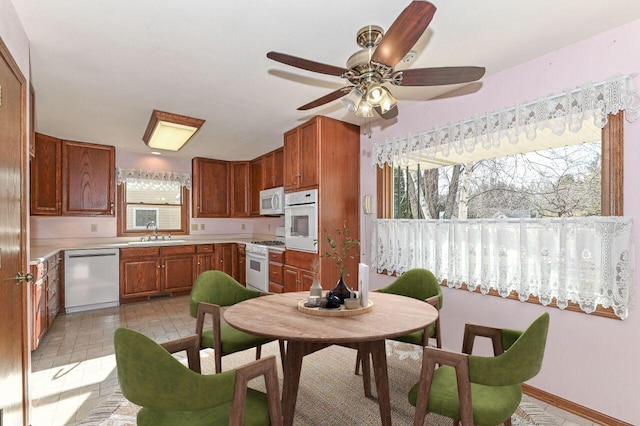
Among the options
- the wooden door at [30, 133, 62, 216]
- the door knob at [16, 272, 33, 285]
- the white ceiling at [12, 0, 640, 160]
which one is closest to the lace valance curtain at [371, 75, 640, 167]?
the white ceiling at [12, 0, 640, 160]

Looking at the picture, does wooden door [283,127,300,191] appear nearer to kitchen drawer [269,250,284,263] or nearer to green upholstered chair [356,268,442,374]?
kitchen drawer [269,250,284,263]

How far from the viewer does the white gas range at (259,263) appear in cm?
448

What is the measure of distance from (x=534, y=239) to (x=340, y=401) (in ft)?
5.58

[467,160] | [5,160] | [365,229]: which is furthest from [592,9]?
[5,160]

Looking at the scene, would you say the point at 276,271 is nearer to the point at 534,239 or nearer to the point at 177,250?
the point at 177,250

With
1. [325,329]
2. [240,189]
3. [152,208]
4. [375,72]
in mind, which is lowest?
[325,329]

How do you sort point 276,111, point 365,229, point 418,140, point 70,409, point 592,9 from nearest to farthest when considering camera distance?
1. point 592,9
2. point 70,409
3. point 418,140
4. point 276,111
5. point 365,229

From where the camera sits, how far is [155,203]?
5418mm

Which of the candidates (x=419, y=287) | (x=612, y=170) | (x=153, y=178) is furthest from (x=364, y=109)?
(x=153, y=178)

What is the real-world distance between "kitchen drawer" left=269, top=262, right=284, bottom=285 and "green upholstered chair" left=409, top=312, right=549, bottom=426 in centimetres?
283

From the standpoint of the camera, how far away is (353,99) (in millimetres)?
1637

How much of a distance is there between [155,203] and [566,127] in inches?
214

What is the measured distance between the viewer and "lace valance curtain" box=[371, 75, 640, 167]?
6.25 feet

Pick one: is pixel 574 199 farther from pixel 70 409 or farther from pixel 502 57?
pixel 70 409
